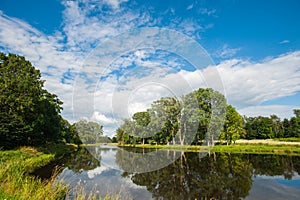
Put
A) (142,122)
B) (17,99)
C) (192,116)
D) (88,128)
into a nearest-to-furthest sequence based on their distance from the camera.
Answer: (88,128), (17,99), (142,122), (192,116)

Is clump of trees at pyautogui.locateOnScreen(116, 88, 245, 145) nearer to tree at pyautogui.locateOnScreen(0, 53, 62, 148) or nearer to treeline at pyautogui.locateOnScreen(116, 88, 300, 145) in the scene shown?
treeline at pyautogui.locateOnScreen(116, 88, 300, 145)

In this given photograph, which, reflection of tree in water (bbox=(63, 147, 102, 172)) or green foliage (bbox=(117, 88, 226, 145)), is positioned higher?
green foliage (bbox=(117, 88, 226, 145))

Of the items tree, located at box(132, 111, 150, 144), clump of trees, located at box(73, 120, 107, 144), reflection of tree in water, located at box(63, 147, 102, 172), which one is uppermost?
tree, located at box(132, 111, 150, 144)

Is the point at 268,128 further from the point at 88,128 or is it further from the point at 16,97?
the point at 16,97

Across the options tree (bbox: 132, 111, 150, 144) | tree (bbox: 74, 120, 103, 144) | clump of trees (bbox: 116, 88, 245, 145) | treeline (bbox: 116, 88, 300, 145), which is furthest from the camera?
clump of trees (bbox: 116, 88, 245, 145)

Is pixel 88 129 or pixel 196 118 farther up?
pixel 196 118

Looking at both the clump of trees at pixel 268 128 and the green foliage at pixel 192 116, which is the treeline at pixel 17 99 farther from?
the clump of trees at pixel 268 128

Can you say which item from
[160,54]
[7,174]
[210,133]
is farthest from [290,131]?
[7,174]

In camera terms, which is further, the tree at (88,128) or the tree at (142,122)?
the tree at (142,122)

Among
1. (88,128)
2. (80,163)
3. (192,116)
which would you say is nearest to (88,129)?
(88,128)

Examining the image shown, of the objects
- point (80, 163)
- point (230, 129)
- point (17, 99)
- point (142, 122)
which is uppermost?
point (17, 99)

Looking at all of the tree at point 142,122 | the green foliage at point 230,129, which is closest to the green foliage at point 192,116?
the green foliage at point 230,129

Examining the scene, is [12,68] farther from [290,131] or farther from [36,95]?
[290,131]

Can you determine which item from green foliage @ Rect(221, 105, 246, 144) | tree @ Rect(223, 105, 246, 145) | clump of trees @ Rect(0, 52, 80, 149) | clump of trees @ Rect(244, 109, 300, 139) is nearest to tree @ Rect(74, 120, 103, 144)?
clump of trees @ Rect(0, 52, 80, 149)
